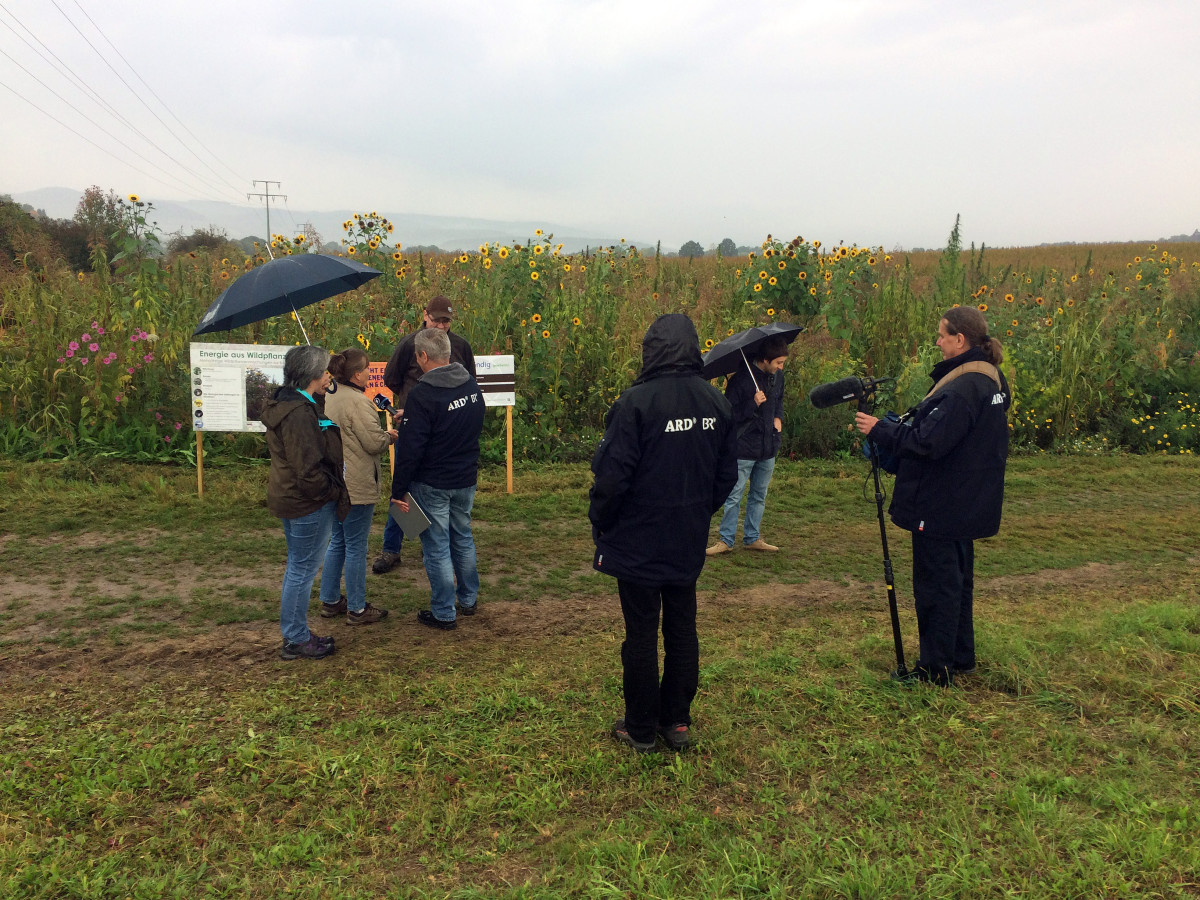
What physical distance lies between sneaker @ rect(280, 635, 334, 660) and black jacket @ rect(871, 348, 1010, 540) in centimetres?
341

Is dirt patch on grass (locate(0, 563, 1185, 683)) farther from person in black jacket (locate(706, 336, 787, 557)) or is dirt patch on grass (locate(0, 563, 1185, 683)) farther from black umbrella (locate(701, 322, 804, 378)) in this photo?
black umbrella (locate(701, 322, 804, 378))

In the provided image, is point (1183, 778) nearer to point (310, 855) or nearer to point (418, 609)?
point (310, 855)

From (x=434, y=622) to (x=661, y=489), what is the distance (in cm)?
254

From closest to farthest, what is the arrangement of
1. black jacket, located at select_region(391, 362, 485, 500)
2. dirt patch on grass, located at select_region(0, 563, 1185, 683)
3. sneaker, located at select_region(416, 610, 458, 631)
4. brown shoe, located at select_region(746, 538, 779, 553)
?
dirt patch on grass, located at select_region(0, 563, 1185, 683)
black jacket, located at select_region(391, 362, 485, 500)
sneaker, located at select_region(416, 610, 458, 631)
brown shoe, located at select_region(746, 538, 779, 553)

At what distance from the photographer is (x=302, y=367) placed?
15.5 feet

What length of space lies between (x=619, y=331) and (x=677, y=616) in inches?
311

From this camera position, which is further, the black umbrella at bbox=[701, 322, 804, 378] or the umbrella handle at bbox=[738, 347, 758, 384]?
the umbrella handle at bbox=[738, 347, 758, 384]

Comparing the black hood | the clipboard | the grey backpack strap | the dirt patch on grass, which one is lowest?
the dirt patch on grass

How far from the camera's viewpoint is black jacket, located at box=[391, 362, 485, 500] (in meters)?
5.11

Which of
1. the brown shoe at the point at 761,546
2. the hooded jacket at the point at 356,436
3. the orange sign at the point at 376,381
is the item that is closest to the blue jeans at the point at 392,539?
the hooded jacket at the point at 356,436

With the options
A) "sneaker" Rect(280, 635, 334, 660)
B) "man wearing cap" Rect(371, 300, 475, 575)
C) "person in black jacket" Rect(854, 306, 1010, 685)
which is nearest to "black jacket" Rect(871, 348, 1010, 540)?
"person in black jacket" Rect(854, 306, 1010, 685)

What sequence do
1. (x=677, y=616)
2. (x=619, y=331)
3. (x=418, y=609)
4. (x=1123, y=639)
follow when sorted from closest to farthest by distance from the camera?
(x=677, y=616) → (x=1123, y=639) → (x=418, y=609) → (x=619, y=331)

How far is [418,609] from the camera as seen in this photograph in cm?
582

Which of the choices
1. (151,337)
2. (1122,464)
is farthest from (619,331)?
(1122,464)
